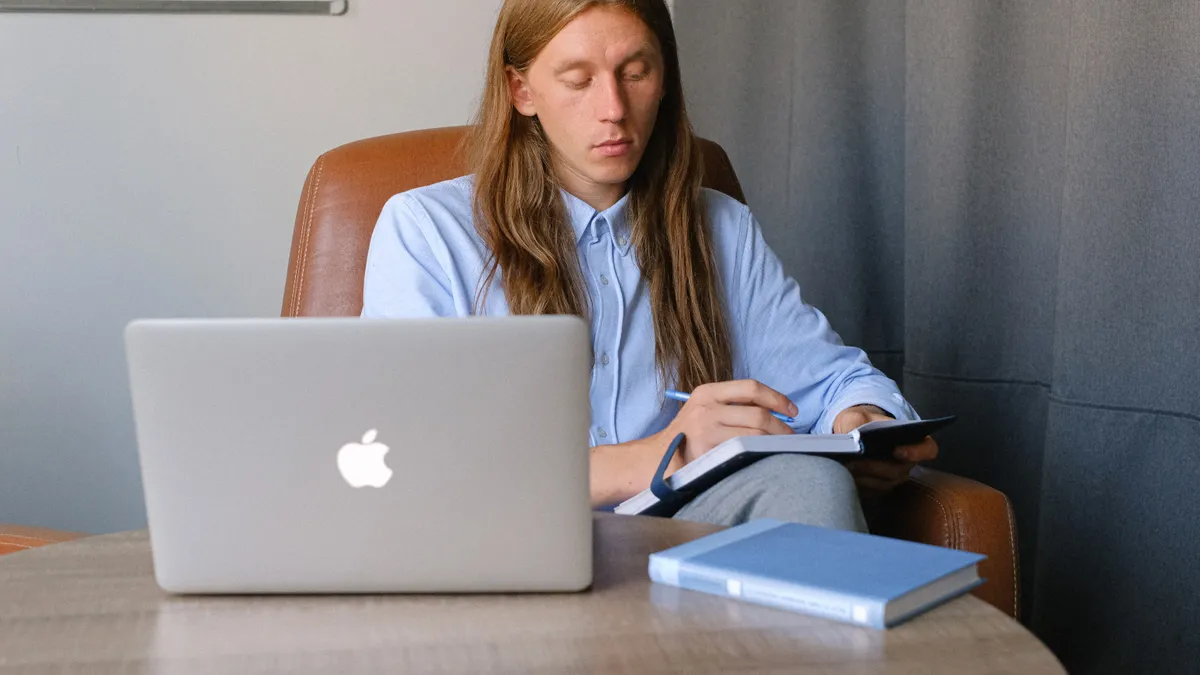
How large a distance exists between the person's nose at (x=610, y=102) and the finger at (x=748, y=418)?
1.46 ft

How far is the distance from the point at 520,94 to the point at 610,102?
0.59ft

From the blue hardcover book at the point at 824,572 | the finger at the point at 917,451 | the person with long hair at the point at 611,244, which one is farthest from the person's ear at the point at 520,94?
the blue hardcover book at the point at 824,572

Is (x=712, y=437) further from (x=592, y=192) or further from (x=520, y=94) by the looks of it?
(x=520, y=94)

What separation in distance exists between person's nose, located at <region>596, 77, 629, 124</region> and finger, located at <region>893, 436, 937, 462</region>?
526mm

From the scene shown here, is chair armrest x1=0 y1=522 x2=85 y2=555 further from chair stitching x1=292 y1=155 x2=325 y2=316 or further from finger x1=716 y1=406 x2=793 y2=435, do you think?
finger x1=716 y1=406 x2=793 y2=435

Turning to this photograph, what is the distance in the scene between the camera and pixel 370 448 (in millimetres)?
795

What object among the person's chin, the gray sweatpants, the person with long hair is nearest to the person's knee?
the gray sweatpants

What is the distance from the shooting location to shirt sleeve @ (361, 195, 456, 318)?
4.73ft

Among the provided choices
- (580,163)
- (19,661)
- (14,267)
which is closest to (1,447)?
(14,267)

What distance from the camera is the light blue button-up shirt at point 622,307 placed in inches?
57.8

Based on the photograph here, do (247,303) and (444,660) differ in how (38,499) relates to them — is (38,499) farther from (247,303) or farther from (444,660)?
(444,660)

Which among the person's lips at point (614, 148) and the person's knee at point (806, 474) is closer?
the person's knee at point (806, 474)

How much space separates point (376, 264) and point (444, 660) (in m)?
0.84

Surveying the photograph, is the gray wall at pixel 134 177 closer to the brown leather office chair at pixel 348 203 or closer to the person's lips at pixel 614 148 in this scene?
the brown leather office chair at pixel 348 203
